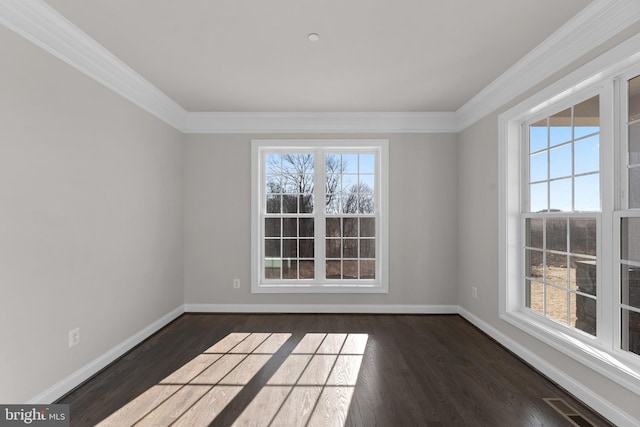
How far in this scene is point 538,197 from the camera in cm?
307

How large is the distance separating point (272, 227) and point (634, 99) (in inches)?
146

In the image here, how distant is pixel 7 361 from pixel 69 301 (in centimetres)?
52

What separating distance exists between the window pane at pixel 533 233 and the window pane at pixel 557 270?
177mm

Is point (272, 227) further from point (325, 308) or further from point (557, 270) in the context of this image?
point (557, 270)

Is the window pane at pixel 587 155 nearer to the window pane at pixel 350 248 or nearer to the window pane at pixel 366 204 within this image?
the window pane at pixel 366 204

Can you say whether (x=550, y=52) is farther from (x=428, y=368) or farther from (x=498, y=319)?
(x=428, y=368)

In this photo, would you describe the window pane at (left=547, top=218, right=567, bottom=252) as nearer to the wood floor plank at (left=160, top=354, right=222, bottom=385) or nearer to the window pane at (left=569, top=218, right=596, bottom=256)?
the window pane at (left=569, top=218, right=596, bottom=256)

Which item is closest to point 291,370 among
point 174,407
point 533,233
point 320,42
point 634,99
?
point 174,407

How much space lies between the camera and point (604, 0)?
Answer: 6.71 feet

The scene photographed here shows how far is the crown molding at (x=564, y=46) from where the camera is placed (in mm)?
2047

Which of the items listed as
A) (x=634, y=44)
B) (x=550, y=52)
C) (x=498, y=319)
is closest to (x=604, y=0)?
(x=634, y=44)

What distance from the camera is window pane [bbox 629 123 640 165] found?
82.5 inches

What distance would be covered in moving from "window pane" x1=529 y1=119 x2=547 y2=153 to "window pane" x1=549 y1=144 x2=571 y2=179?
15cm

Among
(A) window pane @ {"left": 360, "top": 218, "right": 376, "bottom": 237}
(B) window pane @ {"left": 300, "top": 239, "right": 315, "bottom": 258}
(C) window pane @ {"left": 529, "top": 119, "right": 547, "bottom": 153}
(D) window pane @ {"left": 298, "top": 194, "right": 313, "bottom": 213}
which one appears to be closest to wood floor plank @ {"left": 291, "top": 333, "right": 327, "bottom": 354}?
(B) window pane @ {"left": 300, "top": 239, "right": 315, "bottom": 258}
